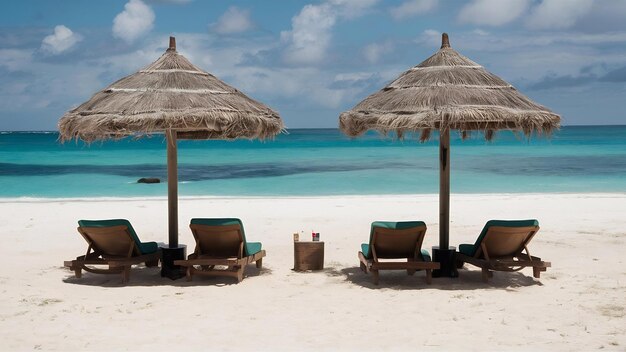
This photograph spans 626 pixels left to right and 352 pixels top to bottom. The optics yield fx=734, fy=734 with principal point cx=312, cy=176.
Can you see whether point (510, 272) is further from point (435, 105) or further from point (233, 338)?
point (233, 338)

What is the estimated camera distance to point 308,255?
689 centimetres

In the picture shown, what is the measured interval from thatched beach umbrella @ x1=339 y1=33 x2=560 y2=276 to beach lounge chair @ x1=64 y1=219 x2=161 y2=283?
2106mm

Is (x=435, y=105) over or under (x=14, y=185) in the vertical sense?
over

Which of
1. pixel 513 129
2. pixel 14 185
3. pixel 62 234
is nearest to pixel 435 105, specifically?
pixel 513 129

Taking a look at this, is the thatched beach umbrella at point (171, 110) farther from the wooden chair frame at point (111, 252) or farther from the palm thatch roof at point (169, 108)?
the wooden chair frame at point (111, 252)

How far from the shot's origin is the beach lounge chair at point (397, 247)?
614 cm

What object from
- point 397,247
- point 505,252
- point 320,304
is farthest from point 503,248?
point 320,304

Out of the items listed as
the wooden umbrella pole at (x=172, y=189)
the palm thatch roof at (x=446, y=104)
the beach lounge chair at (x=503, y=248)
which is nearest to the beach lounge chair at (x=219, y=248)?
the wooden umbrella pole at (x=172, y=189)

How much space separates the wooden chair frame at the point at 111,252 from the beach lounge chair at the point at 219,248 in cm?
38

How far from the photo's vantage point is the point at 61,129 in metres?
6.38

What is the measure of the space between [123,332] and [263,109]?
2.69 metres

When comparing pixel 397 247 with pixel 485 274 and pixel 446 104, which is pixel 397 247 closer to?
pixel 485 274

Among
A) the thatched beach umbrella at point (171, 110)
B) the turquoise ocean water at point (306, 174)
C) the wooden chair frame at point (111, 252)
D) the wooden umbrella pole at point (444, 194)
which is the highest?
the thatched beach umbrella at point (171, 110)

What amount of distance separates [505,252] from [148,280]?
3.14 meters
